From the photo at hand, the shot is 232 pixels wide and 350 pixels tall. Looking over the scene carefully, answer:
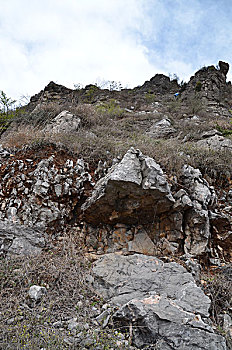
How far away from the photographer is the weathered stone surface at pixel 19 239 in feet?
12.1

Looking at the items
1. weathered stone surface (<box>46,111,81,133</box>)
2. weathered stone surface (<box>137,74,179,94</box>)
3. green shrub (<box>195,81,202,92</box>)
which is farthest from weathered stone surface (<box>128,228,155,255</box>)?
weathered stone surface (<box>137,74,179,94</box>)

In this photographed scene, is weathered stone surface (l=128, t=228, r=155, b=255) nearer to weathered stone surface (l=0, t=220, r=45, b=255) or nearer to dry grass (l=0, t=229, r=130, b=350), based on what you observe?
dry grass (l=0, t=229, r=130, b=350)

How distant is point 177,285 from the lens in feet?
9.92

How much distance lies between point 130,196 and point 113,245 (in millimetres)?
928

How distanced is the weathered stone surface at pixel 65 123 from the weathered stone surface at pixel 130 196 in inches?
138

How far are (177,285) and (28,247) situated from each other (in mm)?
2303

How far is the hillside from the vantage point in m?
2.39

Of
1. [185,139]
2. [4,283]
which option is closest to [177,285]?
[4,283]

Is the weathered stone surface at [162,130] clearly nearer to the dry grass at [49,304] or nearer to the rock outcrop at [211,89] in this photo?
the rock outcrop at [211,89]

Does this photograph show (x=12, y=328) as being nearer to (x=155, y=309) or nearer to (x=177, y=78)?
(x=155, y=309)

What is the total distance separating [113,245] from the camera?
4191mm

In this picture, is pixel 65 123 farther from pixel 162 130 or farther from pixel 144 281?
pixel 144 281

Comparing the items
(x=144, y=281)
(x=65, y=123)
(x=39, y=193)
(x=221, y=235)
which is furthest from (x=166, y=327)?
(x=65, y=123)

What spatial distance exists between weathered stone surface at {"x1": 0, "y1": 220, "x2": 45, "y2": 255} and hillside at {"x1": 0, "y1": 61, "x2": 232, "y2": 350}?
16 millimetres
